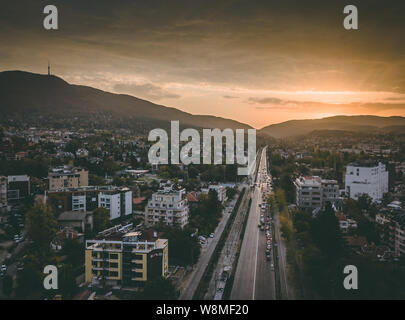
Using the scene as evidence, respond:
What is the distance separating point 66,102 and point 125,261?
35920mm

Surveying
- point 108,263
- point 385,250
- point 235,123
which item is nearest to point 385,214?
point 385,250

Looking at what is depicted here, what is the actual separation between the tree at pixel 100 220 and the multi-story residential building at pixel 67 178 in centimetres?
293

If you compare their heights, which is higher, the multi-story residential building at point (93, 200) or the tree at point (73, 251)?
the multi-story residential building at point (93, 200)

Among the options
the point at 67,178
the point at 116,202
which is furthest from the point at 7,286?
the point at 67,178

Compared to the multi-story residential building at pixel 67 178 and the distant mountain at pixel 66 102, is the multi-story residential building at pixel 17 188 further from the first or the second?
the distant mountain at pixel 66 102

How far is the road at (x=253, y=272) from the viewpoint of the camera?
175 inches

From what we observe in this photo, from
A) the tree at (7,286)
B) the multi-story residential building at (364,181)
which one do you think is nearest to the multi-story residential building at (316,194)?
the multi-story residential building at (364,181)

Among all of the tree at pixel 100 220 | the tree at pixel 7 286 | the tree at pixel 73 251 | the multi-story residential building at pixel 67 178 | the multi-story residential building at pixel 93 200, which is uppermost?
the multi-story residential building at pixel 67 178

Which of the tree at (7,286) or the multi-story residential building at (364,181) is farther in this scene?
the multi-story residential building at (364,181)

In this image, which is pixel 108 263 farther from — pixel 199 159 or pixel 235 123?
pixel 235 123

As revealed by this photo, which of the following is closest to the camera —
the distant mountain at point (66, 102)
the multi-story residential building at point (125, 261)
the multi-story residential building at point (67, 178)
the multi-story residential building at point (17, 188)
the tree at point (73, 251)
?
the multi-story residential building at point (125, 261)

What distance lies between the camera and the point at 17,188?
367 inches

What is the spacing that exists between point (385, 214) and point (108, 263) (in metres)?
5.65
